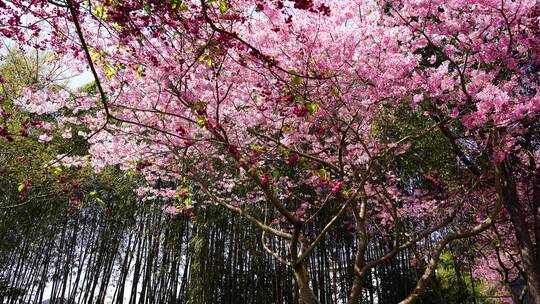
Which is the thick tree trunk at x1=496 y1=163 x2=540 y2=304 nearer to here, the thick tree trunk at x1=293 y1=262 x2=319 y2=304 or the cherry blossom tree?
the cherry blossom tree

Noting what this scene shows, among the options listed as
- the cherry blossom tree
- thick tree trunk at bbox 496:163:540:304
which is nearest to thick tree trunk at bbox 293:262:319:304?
the cherry blossom tree

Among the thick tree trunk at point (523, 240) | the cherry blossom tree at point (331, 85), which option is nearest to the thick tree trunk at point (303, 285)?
the cherry blossom tree at point (331, 85)

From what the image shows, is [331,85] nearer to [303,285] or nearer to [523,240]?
[303,285]

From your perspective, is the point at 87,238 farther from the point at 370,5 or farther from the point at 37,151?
→ the point at 370,5

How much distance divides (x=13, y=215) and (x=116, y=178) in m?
1.73

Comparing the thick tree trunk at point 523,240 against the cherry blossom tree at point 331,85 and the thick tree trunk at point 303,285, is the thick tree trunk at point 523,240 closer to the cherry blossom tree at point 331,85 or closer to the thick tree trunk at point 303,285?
the cherry blossom tree at point 331,85

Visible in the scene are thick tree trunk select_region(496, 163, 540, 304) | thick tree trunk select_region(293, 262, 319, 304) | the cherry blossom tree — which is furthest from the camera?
thick tree trunk select_region(496, 163, 540, 304)

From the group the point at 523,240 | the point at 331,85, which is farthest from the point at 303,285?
the point at 523,240

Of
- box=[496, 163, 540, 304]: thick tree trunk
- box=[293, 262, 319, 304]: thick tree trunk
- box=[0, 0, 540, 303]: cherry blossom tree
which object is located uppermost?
box=[0, 0, 540, 303]: cherry blossom tree

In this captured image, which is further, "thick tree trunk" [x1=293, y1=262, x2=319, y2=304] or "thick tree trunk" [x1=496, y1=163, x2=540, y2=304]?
"thick tree trunk" [x1=496, y1=163, x2=540, y2=304]

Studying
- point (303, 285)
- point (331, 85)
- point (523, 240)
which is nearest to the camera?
point (303, 285)

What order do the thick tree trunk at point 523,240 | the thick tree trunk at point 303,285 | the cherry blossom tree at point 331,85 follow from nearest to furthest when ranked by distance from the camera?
the cherry blossom tree at point 331,85 → the thick tree trunk at point 303,285 → the thick tree trunk at point 523,240

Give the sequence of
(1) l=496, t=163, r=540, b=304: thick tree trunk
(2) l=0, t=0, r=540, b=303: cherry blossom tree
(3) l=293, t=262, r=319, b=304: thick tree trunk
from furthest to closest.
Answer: (1) l=496, t=163, r=540, b=304: thick tree trunk < (3) l=293, t=262, r=319, b=304: thick tree trunk < (2) l=0, t=0, r=540, b=303: cherry blossom tree

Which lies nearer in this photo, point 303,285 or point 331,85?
point 303,285
